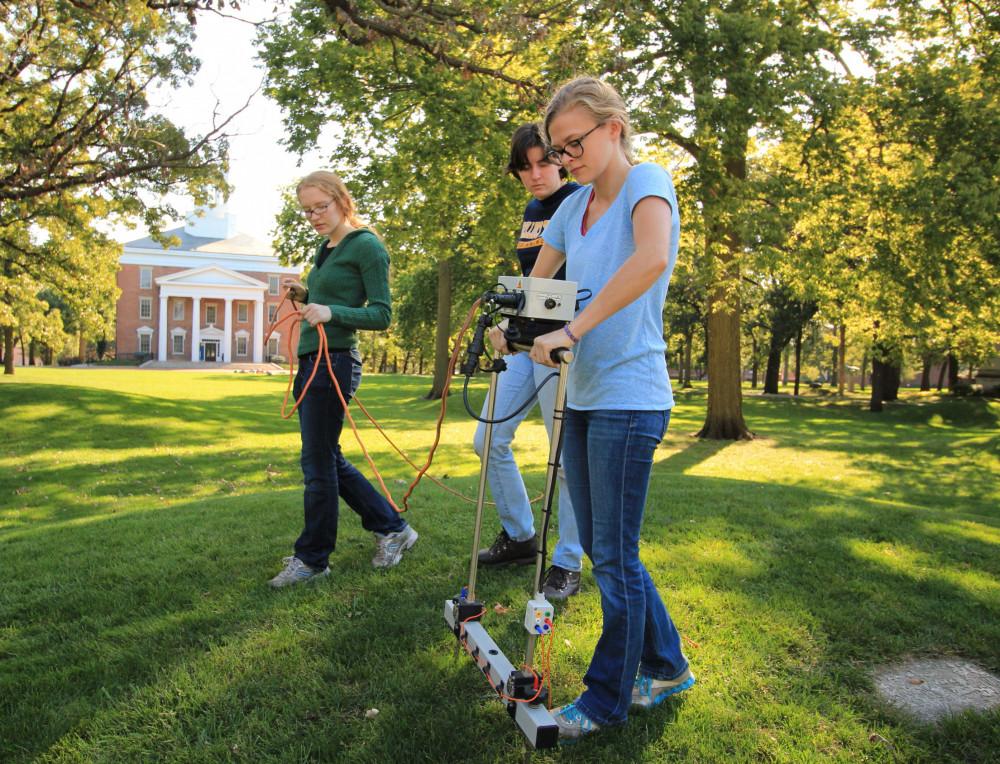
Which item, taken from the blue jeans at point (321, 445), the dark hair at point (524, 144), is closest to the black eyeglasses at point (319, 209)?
the blue jeans at point (321, 445)

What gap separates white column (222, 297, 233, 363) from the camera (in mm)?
79500

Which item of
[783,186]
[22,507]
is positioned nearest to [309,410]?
[22,507]

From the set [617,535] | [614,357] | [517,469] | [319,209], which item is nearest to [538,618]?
[617,535]

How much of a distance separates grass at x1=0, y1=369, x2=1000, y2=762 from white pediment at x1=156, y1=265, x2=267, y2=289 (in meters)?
78.2

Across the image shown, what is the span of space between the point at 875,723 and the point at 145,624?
358 cm

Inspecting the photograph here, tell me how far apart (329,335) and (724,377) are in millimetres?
16066

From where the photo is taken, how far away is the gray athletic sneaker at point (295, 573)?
4395 mm

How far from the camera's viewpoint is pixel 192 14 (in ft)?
24.0

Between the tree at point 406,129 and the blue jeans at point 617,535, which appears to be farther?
the tree at point 406,129

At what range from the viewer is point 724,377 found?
61.9 feet

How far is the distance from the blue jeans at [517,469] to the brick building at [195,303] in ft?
249

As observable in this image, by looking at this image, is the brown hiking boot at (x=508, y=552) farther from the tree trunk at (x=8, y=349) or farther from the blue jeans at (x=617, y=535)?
the tree trunk at (x=8, y=349)

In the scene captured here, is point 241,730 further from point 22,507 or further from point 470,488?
point 22,507

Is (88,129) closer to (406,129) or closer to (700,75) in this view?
(406,129)
